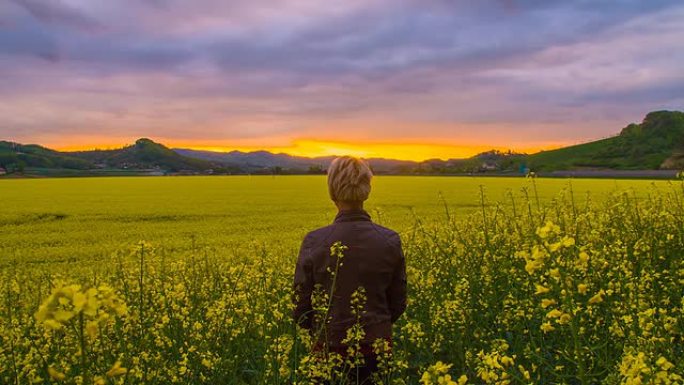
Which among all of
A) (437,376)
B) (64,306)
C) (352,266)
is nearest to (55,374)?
(64,306)

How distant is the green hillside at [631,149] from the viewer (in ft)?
483

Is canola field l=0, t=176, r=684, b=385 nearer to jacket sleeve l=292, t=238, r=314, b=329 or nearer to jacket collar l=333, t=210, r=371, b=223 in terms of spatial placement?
jacket sleeve l=292, t=238, r=314, b=329

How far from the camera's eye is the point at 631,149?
166m

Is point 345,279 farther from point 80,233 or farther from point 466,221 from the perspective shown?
point 80,233

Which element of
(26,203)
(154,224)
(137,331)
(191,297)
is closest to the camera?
(137,331)

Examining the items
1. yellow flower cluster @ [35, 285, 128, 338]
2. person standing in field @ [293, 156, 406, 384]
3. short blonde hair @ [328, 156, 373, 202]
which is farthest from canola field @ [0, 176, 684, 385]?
short blonde hair @ [328, 156, 373, 202]

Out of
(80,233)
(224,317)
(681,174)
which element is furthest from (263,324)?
(80,233)

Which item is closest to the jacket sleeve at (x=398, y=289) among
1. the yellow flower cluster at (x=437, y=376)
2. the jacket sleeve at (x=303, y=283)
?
the jacket sleeve at (x=303, y=283)

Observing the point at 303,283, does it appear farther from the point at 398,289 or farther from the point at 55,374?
the point at 55,374

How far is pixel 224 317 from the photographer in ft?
12.8

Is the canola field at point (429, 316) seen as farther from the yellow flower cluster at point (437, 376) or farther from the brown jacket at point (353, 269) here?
the brown jacket at point (353, 269)

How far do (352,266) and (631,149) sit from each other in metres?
186

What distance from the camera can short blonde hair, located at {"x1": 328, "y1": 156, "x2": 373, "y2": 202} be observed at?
3.59m

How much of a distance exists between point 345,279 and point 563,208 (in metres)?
6.99
